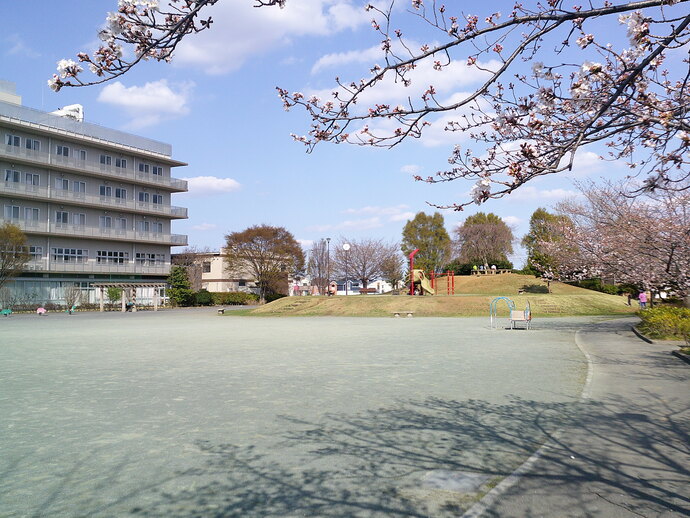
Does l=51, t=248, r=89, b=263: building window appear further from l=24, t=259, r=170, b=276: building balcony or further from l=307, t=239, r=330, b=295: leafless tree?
l=307, t=239, r=330, b=295: leafless tree

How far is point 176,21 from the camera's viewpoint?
Result: 12.8 ft

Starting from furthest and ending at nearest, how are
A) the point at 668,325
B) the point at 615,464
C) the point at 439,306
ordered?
the point at 439,306 → the point at 668,325 → the point at 615,464

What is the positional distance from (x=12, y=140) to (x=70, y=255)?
40.6ft

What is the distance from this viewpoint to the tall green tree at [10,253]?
43.5m

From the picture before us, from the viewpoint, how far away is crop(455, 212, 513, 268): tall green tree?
7000cm

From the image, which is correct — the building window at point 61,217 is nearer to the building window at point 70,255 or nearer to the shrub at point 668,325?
the building window at point 70,255

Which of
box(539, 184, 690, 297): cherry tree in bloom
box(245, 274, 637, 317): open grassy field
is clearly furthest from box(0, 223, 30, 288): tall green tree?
box(539, 184, 690, 297): cherry tree in bloom

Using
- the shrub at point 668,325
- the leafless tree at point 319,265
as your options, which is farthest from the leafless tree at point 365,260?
the shrub at point 668,325

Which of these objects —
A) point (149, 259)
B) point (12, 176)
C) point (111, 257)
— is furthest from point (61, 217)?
point (149, 259)

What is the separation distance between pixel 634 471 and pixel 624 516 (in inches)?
47.8

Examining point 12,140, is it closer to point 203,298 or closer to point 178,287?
point 178,287

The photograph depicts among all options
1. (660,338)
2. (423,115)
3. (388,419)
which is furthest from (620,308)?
(423,115)

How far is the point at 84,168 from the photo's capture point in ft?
179

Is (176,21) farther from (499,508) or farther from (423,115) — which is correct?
(499,508)
